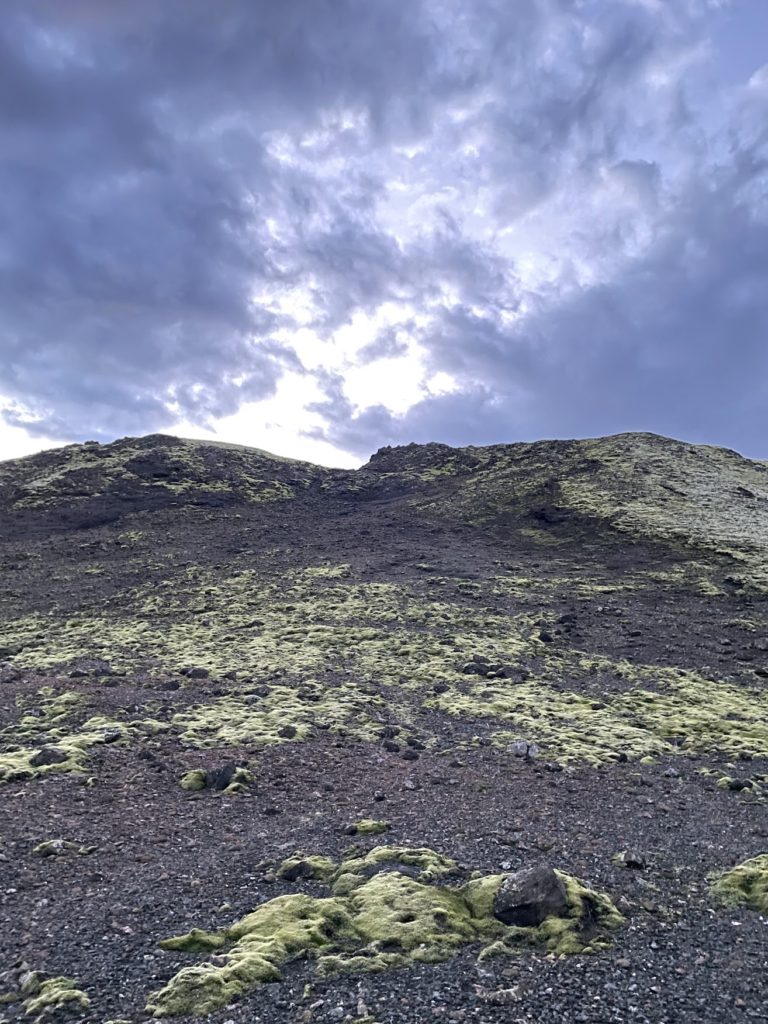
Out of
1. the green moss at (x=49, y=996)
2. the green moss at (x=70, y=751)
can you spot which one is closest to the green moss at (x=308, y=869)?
the green moss at (x=49, y=996)

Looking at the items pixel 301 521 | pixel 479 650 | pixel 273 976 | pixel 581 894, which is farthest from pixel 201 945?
pixel 301 521

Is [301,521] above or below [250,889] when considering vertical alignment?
above

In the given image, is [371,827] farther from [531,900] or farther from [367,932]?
[531,900]

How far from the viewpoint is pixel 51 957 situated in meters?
7.66

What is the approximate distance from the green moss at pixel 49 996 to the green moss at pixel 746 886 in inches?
321

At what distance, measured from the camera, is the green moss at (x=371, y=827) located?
36.7 feet

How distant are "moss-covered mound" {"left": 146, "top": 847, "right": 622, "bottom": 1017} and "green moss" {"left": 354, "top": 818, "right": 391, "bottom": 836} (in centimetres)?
155

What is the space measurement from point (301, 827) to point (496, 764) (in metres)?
5.04

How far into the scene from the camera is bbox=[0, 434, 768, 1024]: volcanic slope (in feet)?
24.5

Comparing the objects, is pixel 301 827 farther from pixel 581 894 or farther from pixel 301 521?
pixel 301 521

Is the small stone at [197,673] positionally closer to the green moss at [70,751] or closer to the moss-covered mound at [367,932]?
the green moss at [70,751]

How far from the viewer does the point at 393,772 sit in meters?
14.1

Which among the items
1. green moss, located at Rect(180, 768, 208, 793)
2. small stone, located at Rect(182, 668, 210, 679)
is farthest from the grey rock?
small stone, located at Rect(182, 668, 210, 679)

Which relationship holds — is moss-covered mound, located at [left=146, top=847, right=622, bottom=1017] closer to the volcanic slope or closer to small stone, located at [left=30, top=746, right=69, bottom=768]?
the volcanic slope
